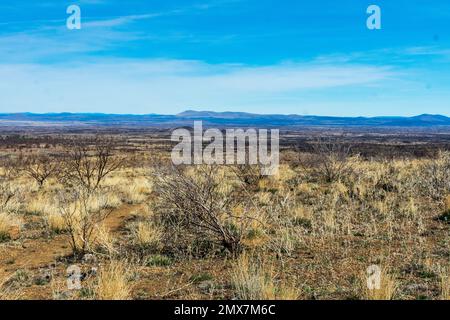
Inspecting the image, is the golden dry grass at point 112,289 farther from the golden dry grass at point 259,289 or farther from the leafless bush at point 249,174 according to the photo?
the leafless bush at point 249,174

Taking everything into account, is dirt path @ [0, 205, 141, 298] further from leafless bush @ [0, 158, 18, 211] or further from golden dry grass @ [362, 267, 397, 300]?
golden dry grass @ [362, 267, 397, 300]

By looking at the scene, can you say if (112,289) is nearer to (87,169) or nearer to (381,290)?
(381,290)

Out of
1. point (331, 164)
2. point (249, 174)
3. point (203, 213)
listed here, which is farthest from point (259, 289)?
point (331, 164)

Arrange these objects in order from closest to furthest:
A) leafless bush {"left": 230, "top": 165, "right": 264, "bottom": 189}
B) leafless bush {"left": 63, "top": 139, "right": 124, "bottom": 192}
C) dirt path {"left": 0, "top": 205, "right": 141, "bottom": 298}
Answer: dirt path {"left": 0, "top": 205, "right": 141, "bottom": 298}
leafless bush {"left": 63, "top": 139, "right": 124, "bottom": 192}
leafless bush {"left": 230, "top": 165, "right": 264, "bottom": 189}

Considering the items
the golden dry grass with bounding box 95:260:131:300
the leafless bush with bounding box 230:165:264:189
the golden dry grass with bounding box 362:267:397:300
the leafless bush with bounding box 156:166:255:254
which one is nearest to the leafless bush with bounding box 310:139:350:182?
the leafless bush with bounding box 230:165:264:189

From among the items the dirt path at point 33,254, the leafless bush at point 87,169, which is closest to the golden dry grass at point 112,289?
the dirt path at point 33,254

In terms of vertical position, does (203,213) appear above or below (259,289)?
above

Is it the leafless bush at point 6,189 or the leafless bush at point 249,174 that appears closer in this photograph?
the leafless bush at point 6,189

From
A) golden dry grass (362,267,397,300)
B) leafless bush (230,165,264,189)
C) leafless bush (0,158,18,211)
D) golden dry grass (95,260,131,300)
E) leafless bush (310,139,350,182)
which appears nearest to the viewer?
golden dry grass (362,267,397,300)

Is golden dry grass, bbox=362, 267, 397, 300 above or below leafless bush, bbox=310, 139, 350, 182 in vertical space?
below
